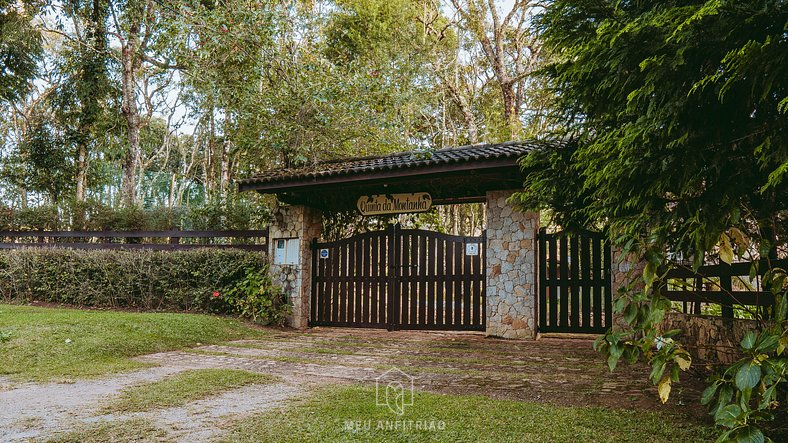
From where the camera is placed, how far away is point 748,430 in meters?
2.05

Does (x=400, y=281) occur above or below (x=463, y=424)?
above

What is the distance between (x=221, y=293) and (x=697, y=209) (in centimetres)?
829

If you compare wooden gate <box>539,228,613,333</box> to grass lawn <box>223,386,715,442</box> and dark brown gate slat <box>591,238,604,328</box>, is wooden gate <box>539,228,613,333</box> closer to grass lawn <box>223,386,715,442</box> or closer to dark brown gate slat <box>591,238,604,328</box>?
dark brown gate slat <box>591,238,604,328</box>

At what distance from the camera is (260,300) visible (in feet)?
29.5

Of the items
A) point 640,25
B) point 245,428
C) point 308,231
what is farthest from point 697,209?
point 308,231

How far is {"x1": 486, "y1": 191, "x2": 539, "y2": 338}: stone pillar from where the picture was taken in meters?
7.55

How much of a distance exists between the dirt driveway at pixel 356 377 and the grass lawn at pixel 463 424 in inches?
10.9

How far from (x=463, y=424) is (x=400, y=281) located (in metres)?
5.36

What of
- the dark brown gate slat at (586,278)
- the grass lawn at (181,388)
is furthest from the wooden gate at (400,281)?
the grass lawn at (181,388)

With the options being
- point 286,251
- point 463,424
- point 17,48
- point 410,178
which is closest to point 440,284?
point 410,178

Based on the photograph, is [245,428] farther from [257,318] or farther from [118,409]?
[257,318]

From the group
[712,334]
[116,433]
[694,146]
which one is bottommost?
[116,433]

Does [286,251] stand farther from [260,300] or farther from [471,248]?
[471,248]

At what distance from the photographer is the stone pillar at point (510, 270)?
7.55 metres
